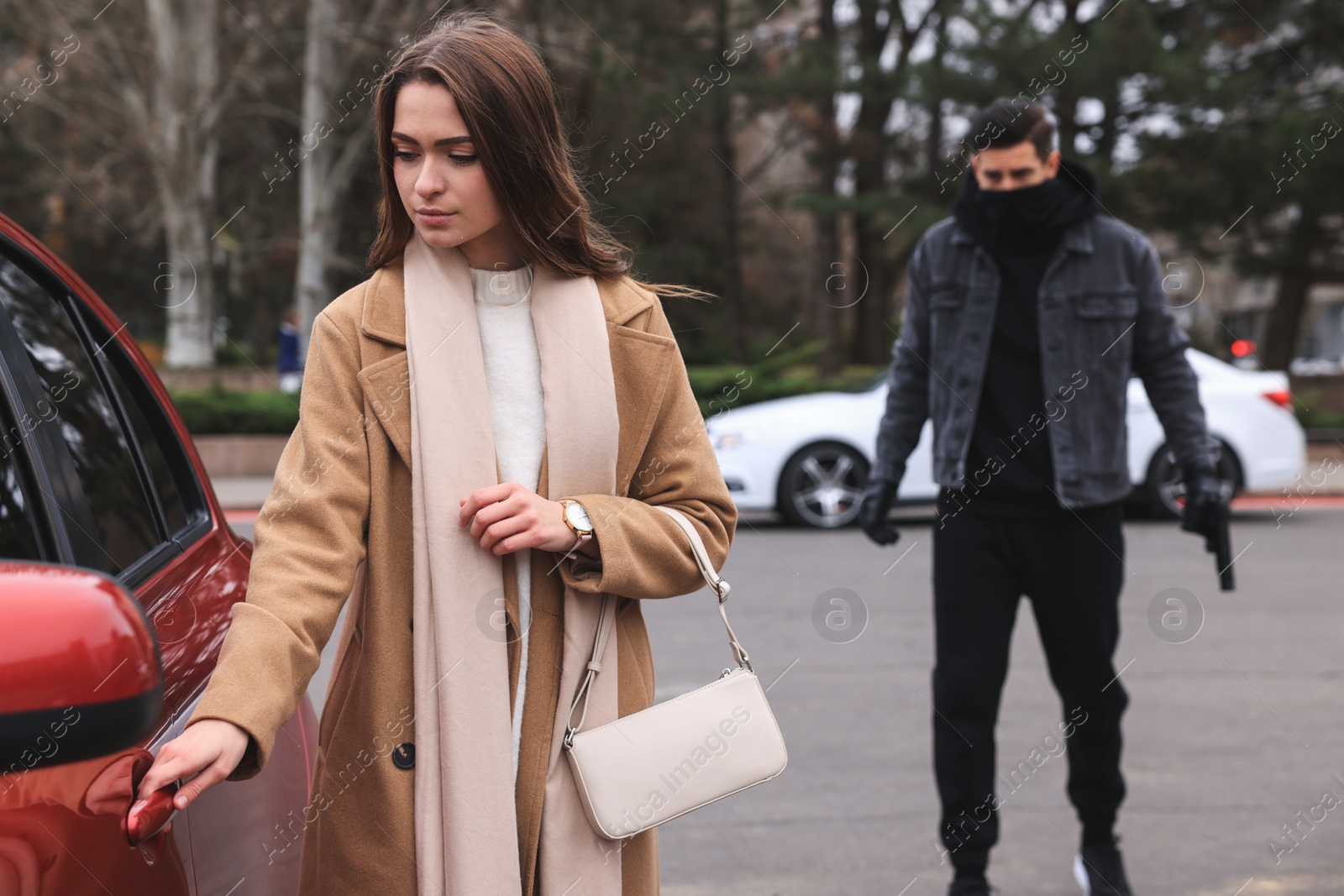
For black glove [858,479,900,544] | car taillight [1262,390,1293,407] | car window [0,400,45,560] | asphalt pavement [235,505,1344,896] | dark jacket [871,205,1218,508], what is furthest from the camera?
car taillight [1262,390,1293,407]

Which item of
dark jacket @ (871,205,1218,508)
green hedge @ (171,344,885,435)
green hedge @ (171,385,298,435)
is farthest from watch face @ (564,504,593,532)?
green hedge @ (171,385,298,435)

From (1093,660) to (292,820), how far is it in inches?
86.5

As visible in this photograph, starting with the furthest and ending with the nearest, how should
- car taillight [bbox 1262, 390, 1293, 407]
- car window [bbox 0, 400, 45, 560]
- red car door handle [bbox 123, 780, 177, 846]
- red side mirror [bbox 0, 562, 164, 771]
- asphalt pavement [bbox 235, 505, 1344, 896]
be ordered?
car taillight [bbox 1262, 390, 1293, 407] < asphalt pavement [bbox 235, 505, 1344, 896] < car window [bbox 0, 400, 45, 560] < red car door handle [bbox 123, 780, 177, 846] < red side mirror [bbox 0, 562, 164, 771]

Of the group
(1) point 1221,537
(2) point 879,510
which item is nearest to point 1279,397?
(1) point 1221,537

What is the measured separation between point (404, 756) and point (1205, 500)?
2.58m

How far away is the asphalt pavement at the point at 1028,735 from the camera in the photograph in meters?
4.00

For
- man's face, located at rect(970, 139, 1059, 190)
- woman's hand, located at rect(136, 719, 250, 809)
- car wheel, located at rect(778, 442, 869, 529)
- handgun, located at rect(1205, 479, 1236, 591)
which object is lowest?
car wheel, located at rect(778, 442, 869, 529)

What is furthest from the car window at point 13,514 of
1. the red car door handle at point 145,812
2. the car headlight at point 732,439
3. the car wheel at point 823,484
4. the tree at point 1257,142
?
the tree at point 1257,142

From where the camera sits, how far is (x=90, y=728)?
3.50 ft

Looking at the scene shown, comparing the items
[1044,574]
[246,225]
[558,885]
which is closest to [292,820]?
[558,885]

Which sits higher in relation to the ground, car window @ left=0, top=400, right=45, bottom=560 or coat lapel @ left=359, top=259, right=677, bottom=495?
coat lapel @ left=359, top=259, right=677, bottom=495

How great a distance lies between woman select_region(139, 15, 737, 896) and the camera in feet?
5.85

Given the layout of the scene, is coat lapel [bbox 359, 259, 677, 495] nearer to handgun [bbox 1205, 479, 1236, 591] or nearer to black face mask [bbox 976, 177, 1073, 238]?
black face mask [bbox 976, 177, 1073, 238]

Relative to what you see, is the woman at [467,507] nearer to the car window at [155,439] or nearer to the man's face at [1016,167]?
the car window at [155,439]
